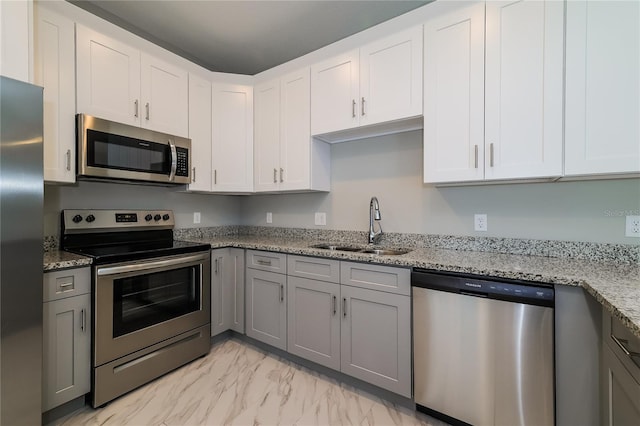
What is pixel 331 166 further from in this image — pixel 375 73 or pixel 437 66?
pixel 437 66

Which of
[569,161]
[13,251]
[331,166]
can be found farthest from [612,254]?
[13,251]

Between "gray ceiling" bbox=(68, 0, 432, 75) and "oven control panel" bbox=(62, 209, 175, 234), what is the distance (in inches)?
61.8

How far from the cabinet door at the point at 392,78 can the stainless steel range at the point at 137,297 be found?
1.72 m

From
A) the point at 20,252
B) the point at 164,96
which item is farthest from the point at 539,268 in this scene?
the point at 164,96

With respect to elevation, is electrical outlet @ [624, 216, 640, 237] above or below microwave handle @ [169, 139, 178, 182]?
below

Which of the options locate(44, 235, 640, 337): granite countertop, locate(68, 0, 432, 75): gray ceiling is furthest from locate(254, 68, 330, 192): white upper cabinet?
locate(44, 235, 640, 337): granite countertop

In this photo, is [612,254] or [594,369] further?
[612,254]

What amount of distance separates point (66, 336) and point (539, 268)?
256 cm

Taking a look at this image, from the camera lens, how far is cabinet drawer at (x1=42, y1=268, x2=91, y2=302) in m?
1.53

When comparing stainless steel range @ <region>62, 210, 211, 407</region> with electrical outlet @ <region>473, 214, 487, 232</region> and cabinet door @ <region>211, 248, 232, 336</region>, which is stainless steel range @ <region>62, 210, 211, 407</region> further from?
electrical outlet @ <region>473, 214, 487, 232</region>

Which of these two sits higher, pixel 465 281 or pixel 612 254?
pixel 612 254

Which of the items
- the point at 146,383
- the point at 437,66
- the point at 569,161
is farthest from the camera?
the point at 146,383

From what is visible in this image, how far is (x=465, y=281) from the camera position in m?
1.48

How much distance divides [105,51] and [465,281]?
2727mm
